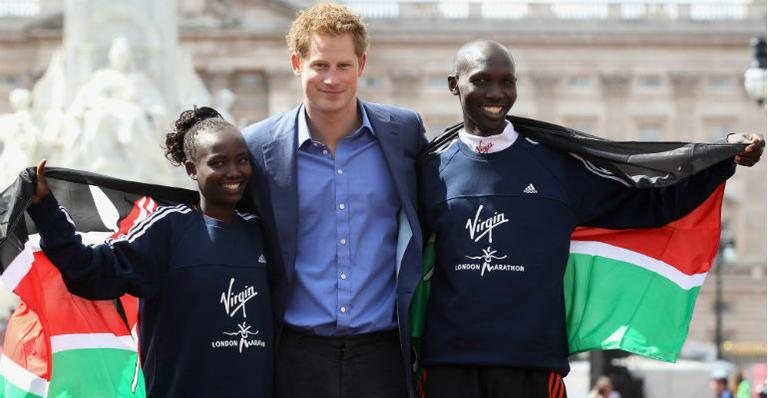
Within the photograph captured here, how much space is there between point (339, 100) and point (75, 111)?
23284 mm

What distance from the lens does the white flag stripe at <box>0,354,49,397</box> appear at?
743 centimetres

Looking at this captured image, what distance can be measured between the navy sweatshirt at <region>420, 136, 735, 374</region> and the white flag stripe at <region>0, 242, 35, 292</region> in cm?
166

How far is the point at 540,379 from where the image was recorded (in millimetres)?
7098

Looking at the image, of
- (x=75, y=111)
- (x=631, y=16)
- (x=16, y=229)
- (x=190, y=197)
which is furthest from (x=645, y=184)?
(x=631, y=16)

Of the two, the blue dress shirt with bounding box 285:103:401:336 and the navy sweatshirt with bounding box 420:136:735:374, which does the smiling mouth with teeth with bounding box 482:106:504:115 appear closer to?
the navy sweatshirt with bounding box 420:136:735:374

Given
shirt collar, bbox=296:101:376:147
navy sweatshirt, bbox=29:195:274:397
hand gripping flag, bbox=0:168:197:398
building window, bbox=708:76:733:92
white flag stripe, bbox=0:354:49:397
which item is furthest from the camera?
building window, bbox=708:76:733:92

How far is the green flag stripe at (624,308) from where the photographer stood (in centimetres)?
749

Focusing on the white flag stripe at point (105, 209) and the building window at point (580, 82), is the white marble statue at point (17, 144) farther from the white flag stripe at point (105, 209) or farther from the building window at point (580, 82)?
the building window at point (580, 82)

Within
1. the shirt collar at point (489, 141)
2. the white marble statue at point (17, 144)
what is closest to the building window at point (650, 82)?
the white marble statue at point (17, 144)

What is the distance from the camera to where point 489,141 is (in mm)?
7219

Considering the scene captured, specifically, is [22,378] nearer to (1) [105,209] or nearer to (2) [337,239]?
(1) [105,209]

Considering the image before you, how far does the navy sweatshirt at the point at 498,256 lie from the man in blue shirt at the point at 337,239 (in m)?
0.15

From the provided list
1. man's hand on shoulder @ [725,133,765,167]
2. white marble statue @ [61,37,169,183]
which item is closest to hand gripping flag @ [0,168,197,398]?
man's hand on shoulder @ [725,133,765,167]

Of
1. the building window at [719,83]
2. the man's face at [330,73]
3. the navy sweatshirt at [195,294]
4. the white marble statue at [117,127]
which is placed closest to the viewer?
the navy sweatshirt at [195,294]
